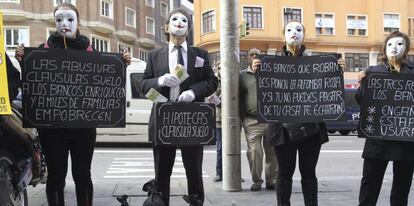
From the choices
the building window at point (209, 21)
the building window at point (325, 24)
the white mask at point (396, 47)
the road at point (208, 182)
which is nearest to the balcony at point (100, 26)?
the building window at point (209, 21)

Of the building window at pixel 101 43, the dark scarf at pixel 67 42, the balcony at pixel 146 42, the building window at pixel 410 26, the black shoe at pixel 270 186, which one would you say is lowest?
the black shoe at pixel 270 186

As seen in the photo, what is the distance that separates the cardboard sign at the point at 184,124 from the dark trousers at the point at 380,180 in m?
1.54

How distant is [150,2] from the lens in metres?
→ 45.3

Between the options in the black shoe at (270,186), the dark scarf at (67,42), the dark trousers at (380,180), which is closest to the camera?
the dark scarf at (67,42)

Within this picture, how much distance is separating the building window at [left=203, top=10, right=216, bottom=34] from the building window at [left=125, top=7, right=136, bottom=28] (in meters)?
6.46

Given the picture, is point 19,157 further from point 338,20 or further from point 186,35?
point 338,20

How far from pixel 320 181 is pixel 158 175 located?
161 inches

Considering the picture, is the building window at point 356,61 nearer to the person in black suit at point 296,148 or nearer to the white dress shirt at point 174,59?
the person in black suit at point 296,148

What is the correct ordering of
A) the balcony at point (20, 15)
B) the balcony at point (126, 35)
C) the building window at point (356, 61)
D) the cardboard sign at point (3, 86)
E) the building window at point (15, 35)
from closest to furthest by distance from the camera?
1. the cardboard sign at point (3, 86)
2. the balcony at point (20, 15)
3. the building window at point (15, 35)
4. the balcony at point (126, 35)
5. the building window at point (356, 61)

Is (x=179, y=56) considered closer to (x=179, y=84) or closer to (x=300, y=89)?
(x=179, y=84)

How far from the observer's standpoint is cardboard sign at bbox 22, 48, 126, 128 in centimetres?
Answer: 446

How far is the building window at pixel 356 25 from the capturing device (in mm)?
44688

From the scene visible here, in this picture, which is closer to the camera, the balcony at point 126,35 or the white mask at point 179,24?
the white mask at point 179,24

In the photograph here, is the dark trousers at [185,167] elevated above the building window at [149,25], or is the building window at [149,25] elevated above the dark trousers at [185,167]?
the building window at [149,25]
